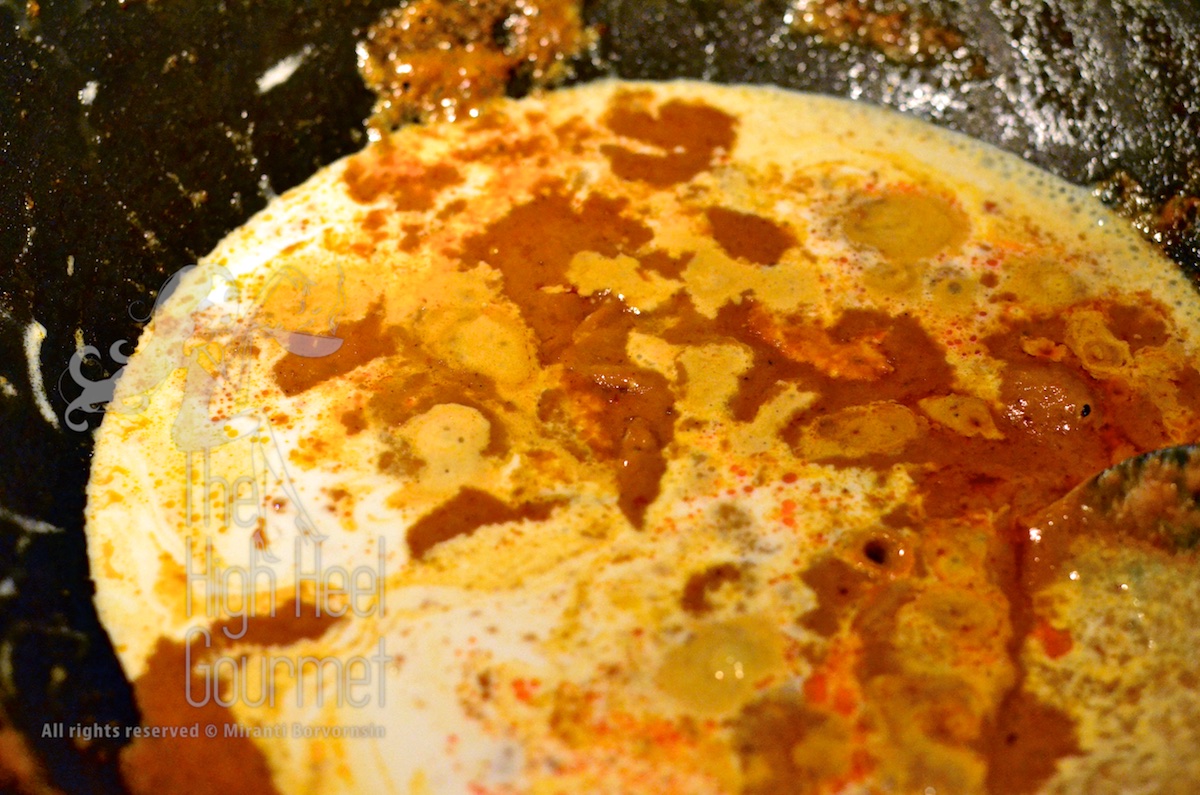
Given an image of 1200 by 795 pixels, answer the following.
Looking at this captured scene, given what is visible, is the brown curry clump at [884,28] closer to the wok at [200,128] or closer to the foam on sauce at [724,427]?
the wok at [200,128]

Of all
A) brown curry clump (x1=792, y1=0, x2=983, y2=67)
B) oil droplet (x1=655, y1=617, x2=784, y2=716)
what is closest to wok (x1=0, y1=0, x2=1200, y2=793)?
brown curry clump (x1=792, y1=0, x2=983, y2=67)

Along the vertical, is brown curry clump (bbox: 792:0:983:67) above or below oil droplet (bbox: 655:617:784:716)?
above

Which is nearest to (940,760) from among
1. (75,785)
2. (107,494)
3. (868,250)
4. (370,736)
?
(370,736)

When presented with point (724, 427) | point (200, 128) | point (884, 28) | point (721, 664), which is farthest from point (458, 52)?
point (721, 664)

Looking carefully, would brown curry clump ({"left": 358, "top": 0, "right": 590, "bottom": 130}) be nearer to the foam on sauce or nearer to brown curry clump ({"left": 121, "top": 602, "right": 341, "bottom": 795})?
the foam on sauce

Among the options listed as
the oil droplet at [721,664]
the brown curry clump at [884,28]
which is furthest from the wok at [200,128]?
the oil droplet at [721,664]

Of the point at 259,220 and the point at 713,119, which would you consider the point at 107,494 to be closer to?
the point at 259,220

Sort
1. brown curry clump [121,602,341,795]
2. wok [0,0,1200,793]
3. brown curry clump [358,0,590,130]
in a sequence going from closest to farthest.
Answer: brown curry clump [121,602,341,795]
wok [0,0,1200,793]
brown curry clump [358,0,590,130]
